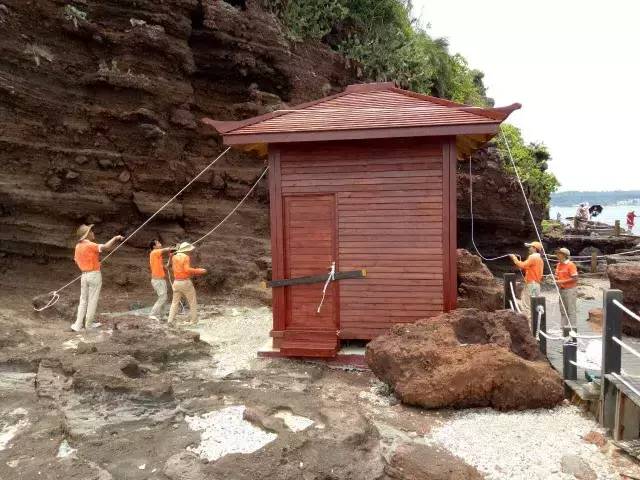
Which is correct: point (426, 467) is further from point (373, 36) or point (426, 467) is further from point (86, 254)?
point (373, 36)

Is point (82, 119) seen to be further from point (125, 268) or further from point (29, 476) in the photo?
point (29, 476)

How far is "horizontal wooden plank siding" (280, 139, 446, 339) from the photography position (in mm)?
7555

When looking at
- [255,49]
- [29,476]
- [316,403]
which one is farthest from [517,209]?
[29,476]

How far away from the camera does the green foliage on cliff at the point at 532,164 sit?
64.3ft

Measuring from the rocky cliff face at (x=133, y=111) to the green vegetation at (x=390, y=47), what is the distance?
1206 millimetres

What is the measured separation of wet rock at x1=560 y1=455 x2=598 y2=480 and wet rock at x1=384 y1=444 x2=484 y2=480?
909 mm

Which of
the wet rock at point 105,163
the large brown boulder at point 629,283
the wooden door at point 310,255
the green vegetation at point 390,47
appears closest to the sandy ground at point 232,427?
the wooden door at point 310,255

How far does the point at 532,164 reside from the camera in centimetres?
2038

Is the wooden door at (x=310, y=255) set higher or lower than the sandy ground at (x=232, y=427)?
higher

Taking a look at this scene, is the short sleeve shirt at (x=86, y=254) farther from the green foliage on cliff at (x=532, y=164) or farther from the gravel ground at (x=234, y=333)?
the green foliage on cliff at (x=532, y=164)

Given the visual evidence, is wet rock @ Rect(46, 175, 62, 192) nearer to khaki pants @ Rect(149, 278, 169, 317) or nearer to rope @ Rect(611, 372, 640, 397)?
khaki pants @ Rect(149, 278, 169, 317)

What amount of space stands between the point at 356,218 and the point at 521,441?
3883mm

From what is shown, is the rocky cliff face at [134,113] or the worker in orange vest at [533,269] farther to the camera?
the rocky cliff face at [134,113]

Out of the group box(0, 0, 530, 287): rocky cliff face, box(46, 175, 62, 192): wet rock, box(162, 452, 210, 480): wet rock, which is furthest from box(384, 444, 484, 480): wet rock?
box(46, 175, 62, 192): wet rock
